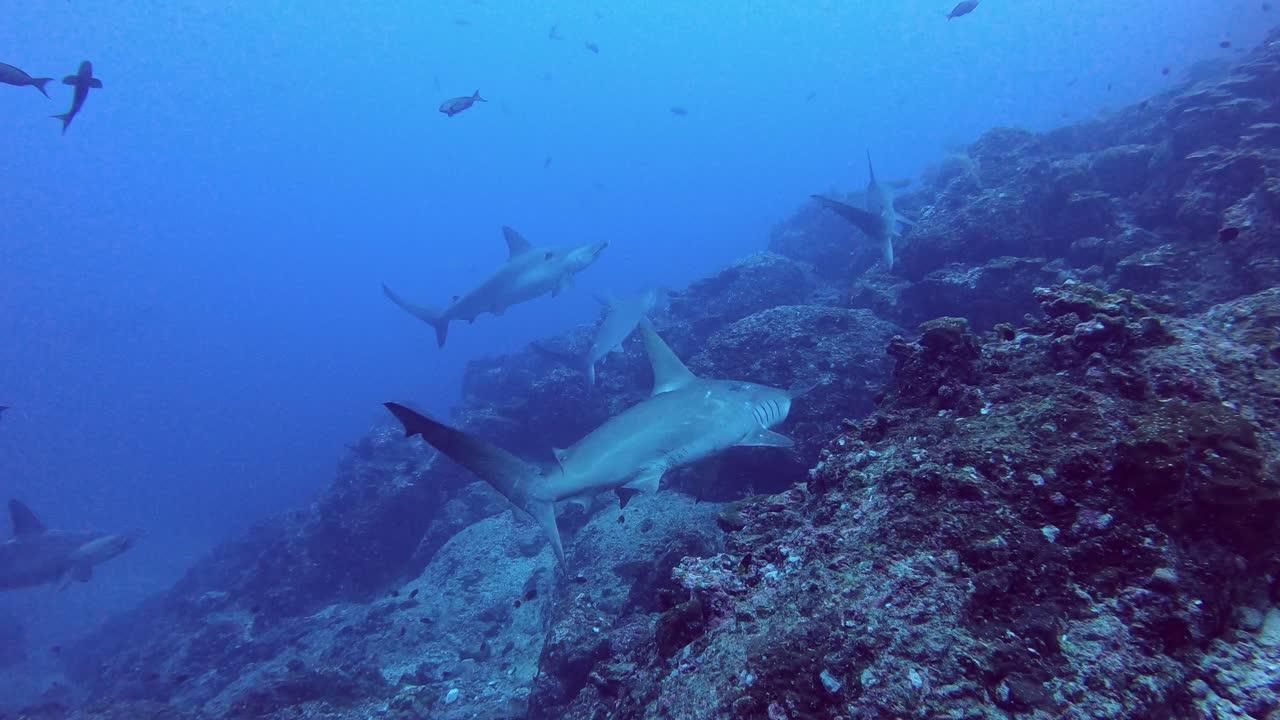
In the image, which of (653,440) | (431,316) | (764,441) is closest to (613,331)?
(431,316)

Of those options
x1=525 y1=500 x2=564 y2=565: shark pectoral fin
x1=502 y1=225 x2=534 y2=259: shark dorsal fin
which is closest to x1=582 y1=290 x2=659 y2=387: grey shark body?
x1=502 y1=225 x2=534 y2=259: shark dorsal fin

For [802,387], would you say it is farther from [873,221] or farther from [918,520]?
[918,520]

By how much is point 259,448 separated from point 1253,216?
8322 centimetres

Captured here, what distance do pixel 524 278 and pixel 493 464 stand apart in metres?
11.3

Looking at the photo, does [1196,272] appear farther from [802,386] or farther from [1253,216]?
[802,386]

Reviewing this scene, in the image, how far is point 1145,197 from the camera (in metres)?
9.58

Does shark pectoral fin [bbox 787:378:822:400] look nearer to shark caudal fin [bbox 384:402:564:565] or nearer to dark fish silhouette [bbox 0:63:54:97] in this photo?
shark caudal fin [bbox 384:402:564:565]

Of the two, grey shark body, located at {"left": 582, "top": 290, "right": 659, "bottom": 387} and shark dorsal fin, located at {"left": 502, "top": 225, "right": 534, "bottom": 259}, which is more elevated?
shark dorsal fin, located at {"left": 502, "top": 225, "right": 534, "bottom": 259}

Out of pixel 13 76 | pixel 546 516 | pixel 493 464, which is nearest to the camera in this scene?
pixel 493 464

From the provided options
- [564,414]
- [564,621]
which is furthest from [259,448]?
[564,621]

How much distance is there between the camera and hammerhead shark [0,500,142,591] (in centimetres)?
1644

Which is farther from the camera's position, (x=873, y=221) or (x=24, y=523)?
(x=24, y=523)

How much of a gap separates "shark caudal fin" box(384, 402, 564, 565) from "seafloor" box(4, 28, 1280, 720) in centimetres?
170

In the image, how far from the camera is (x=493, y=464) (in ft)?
17.1
